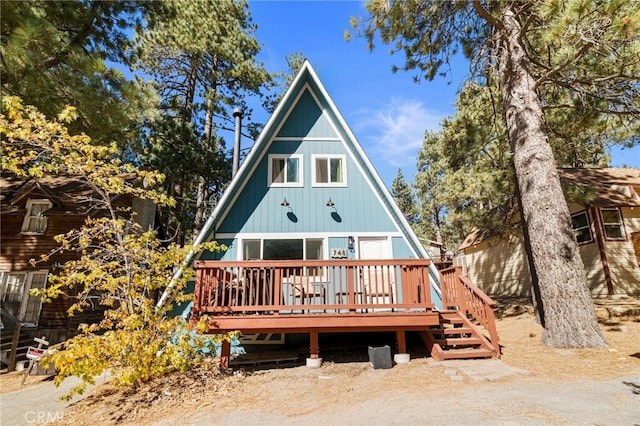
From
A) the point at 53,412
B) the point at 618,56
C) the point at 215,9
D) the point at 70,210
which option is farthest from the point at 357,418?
the point at 215,9

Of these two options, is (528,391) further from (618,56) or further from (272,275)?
(618,56)

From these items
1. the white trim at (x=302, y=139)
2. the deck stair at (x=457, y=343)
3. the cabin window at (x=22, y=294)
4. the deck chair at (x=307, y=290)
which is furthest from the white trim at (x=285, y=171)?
the cabin window at (x=22, y=294)

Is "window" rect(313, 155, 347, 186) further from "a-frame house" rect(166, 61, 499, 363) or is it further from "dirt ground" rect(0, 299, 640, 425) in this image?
"dirt ground" rect(0, 299, 640, 425)

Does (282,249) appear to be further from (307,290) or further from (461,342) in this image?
(461,342)

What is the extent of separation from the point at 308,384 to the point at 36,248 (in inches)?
510

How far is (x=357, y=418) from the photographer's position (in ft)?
13.7

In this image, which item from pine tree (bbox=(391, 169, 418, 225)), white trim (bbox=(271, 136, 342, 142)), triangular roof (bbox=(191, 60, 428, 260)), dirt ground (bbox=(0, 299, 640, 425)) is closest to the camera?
dirt ground (bbox=(0, 299, 640, 425))

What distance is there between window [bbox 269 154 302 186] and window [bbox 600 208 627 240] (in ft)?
40.5

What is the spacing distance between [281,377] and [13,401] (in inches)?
219

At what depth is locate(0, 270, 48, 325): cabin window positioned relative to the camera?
38.2 feet

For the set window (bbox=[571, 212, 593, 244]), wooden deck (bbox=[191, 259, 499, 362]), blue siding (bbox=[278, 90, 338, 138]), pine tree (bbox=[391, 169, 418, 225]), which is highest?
pine tree (bbox=[391, 169, 418, 225])

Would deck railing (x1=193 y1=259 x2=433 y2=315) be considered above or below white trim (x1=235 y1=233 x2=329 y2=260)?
below

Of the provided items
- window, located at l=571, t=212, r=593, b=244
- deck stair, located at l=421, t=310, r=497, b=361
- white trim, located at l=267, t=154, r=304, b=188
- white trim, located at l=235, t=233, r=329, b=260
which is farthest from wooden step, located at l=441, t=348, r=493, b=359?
window, located at l=571, t=212, r=593, b=244

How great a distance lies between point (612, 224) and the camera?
40.8ft
